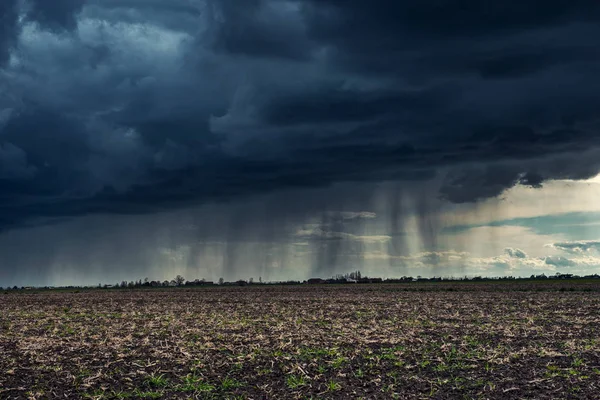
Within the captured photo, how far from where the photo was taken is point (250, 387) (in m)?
17.9

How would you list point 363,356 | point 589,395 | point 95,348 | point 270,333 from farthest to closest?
1. point 270,333
2. point 95,348
3. point 363,356
4. point 589,395

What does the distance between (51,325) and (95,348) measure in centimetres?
1300

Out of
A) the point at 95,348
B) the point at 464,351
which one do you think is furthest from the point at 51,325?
the point at 464,351

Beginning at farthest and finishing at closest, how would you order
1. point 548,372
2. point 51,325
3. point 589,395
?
point 51,325, point 548,372, point 589,395

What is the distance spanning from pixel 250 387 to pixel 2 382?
8.73 m

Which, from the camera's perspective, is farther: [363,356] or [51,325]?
[51,325]

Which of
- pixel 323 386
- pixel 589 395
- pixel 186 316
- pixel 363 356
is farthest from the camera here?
pixel 186 316

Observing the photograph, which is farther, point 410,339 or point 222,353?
point 410,339

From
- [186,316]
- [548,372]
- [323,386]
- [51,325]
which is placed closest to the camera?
[323,386]

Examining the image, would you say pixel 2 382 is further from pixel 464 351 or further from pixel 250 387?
pixel 464 351

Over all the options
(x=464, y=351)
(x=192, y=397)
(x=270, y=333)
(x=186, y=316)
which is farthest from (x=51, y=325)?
(x=464, y=351)

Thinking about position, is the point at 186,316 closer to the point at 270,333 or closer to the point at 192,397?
the point at 270,333

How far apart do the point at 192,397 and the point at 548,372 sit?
12.2 metres

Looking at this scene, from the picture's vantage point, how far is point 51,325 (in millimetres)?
35375
